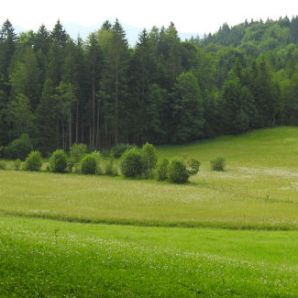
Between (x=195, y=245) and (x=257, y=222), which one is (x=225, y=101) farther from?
(x=195, y=245)

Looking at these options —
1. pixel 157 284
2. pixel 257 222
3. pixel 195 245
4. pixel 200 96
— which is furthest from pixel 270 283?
pixel 200 96

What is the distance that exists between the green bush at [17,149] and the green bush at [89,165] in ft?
83.7

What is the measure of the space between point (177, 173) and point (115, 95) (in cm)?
5271

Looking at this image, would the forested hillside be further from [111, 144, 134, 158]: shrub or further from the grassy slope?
the grassy slope

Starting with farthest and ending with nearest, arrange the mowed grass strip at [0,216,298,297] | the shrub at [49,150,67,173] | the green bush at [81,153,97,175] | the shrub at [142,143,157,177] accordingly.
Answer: the shrub at [49,150,67,173]
the green bush at [81,153,97,175]
the shrub at [142,143,157,177]
the mowed grass strip at [0,216,298,297]

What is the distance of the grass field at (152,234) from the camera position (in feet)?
48.9

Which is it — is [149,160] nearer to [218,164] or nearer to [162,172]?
[162,172]

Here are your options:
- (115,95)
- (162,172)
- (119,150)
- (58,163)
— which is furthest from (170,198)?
(115,95)

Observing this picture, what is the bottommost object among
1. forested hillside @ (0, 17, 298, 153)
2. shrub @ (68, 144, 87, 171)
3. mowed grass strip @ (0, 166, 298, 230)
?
mowed grass strip @ (0, 166, 298, 230)

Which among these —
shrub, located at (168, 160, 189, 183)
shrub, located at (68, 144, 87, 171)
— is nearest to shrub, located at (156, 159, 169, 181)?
shrub, located at (168, 160, 189, 183)

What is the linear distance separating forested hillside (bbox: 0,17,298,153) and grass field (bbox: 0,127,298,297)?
32.1 metres

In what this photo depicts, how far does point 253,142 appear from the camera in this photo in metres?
108

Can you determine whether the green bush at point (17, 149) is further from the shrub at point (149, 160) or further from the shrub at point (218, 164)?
the shrub at point (218, 164)

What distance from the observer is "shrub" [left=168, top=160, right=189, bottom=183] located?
203ft
